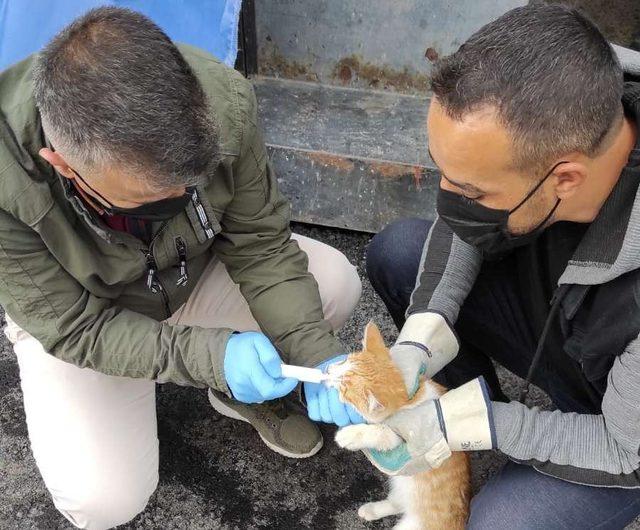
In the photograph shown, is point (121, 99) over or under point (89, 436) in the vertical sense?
over

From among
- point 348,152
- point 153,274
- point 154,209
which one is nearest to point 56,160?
point 154,209

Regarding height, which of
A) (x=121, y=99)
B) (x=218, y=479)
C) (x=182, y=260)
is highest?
(x=121, y=99)

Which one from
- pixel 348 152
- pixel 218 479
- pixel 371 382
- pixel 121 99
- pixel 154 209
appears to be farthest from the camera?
pixel 348 152

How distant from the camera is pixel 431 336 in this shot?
1.87 meters

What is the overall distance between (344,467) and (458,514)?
0.58 metres

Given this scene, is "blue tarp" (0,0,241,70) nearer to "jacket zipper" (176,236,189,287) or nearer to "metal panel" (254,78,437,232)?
"metal panel" (254,78,437,232)

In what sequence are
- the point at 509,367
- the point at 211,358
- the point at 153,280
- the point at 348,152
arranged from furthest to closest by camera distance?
the point at 348,152, the point at 509,367, the point at 153,280, the point at 211,358

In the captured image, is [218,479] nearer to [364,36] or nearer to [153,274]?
[153,274]

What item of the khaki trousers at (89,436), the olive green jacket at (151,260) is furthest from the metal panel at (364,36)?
the khaki trousers at (89,436)

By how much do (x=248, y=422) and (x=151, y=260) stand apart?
0.94 metres

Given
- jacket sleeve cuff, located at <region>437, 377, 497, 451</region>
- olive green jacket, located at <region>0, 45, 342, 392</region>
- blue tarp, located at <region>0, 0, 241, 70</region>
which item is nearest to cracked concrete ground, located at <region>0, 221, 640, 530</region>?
olive green jacket, located at <region>0, 45, 342, 392</region>

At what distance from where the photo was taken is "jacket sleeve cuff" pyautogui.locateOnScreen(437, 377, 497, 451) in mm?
1604

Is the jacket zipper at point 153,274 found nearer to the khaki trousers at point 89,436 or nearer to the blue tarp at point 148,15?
the khaki trousers at point 89,436

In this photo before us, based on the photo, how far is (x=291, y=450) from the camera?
7.59 ft
